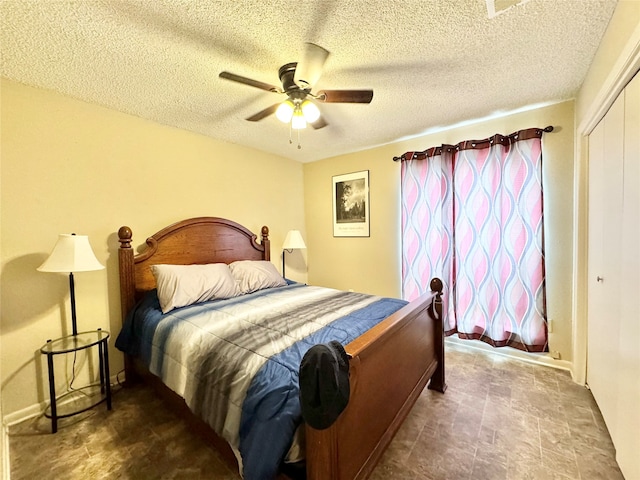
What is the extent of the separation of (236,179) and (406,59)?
7.42 ft

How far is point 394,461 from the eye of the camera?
1.55 metres

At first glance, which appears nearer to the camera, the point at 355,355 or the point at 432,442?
the point at 355,355

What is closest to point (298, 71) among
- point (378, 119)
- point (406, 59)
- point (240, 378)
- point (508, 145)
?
point (406, 59)

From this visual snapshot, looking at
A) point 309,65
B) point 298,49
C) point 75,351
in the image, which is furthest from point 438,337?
point 75,351

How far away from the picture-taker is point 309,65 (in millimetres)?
1495

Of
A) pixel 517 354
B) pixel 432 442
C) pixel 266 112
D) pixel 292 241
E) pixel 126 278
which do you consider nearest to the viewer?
pixel 432 442

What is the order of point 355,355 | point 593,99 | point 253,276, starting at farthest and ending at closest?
point 253,276, point 593,99, point 355,355

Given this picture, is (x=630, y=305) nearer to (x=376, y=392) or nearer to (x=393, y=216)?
(x=376, y=392)

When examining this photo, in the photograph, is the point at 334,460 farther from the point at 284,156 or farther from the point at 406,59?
the point at 284,156

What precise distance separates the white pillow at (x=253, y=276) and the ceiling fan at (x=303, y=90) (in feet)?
5.17

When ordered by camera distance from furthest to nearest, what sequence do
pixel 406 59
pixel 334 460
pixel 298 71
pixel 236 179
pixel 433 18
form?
pixel 236 179, pixel 406 59, pixel 298 71, pixel 433 18, pixel 334 460

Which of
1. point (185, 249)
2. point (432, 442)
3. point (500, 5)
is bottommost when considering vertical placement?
point (432, 442)

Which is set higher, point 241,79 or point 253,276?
point 241,79

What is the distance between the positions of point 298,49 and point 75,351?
2644 millimetres
